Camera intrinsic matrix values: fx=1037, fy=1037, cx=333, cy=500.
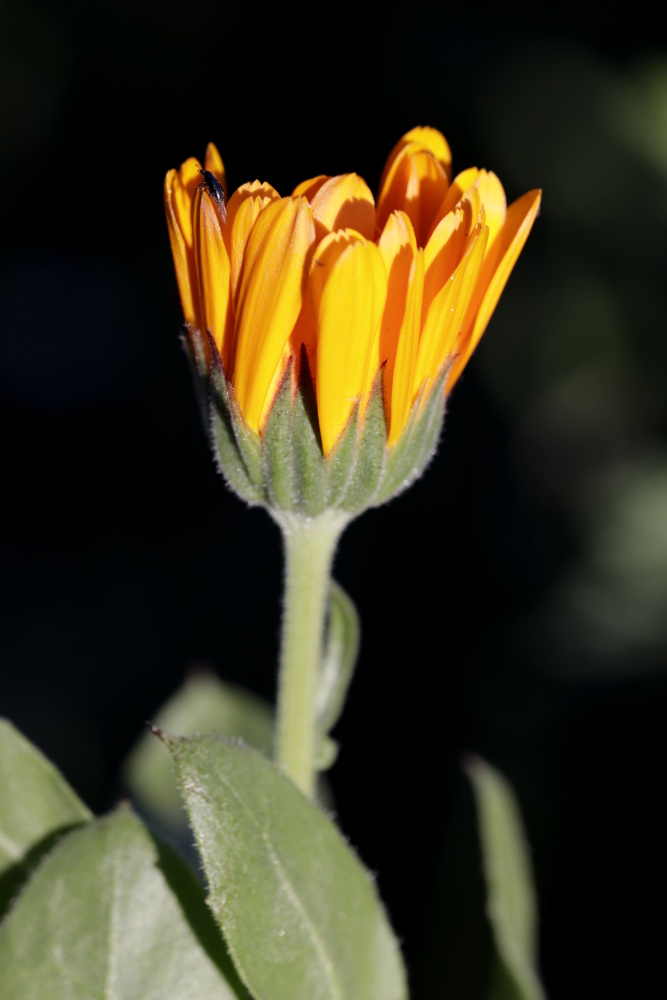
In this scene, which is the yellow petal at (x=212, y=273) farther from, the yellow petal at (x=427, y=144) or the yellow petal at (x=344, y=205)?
the yellow petal at (x=427, y=144)

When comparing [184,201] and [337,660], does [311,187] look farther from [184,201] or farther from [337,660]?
[337,660]

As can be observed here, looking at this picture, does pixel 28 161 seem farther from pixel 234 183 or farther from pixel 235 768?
pixel 235 768

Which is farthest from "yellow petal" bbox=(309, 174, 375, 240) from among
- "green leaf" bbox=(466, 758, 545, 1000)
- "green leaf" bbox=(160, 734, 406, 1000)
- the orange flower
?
"green leaf" bbox=(466, 758, 545, 1000)

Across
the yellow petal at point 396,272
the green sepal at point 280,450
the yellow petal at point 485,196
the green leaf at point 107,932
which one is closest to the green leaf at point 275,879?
the green leaf at point 107,932

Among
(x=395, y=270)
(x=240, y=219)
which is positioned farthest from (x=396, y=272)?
(x=240, y=219)

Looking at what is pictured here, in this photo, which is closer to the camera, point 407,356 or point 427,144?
point 407,356

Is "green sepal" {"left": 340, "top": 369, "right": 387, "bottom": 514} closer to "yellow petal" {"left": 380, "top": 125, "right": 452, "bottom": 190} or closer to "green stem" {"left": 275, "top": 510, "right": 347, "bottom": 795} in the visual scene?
"green stem" {"left": 275, "top": 510, "right": 347, "bottom": 795}

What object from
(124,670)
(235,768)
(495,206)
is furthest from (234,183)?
(235,768)
